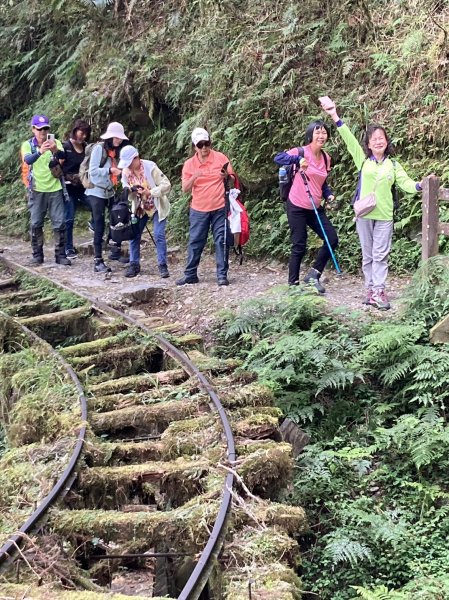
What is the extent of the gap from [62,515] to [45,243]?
10.2 meters

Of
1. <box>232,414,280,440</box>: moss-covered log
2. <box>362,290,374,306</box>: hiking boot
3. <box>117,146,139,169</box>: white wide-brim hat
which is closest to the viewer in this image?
<box>232,414,280,440</box>: moss-covered log

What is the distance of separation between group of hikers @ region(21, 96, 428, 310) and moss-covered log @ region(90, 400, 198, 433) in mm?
3117

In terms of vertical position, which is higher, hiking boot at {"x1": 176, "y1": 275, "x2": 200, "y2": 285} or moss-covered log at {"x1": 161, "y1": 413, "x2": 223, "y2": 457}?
hiking boot at {"x1": 176, "y1": 275, "x2": 200, "y2": 285}

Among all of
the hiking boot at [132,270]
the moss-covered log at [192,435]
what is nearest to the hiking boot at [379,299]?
the moss-covered log at [192,435]

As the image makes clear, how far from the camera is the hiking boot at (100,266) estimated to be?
10.5 metres

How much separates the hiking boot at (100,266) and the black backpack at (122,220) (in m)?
0.81

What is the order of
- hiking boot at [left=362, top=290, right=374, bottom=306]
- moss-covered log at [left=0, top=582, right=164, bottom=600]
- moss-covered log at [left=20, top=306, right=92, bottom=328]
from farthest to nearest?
1. moss-covered log at [left=20, top=306, right=92, bottom=328]
2. hiking boot at [left=362, top=290, right=374, bottom=306]
3. moss-covered log at [left=0, top=582, right=164, bottom=600]

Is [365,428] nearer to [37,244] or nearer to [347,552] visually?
[347,552]

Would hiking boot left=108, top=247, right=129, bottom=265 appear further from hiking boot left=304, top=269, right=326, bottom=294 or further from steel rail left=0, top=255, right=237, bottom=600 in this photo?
hiking boot left=304, top=269, right=326, bottom=294

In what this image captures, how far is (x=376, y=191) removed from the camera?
24.7ft

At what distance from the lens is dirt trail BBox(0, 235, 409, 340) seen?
27.5ft

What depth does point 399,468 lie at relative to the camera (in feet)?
17.8

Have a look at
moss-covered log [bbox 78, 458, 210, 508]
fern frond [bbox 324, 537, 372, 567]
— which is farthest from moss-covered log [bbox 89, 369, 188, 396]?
fern frond [bbox 324, 537, 372, 567]

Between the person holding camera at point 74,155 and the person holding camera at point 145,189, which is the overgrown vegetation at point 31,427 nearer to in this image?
the person holding camera at point 145,189
